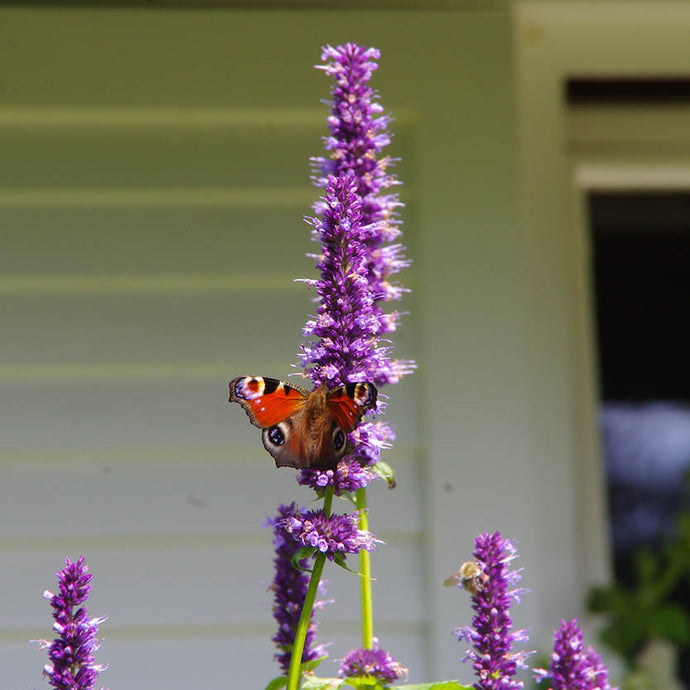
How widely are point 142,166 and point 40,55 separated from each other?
1.30 feet

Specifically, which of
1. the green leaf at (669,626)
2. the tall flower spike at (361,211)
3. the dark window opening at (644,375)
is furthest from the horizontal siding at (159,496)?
the tall flower spike at (361,211)

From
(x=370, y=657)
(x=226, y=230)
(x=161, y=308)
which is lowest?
(x=370, y=657)

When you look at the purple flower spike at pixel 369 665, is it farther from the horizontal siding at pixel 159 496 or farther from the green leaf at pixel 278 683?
the horizontal siding at pixel 159 496

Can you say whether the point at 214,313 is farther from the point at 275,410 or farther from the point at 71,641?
the point at 71,641

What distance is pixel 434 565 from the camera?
248 centimetres

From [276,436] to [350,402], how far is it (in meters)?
0.12

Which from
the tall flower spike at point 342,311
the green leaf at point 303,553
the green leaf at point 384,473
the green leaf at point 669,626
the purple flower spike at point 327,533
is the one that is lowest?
the green leaf at point 669,626

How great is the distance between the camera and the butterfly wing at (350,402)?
779 mm

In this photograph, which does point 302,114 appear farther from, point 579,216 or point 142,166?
point 579,216

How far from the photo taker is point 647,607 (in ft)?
9.99

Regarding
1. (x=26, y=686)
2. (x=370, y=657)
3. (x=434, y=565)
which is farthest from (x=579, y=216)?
(x=370, y=657)

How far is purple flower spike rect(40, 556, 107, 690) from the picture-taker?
0.71 m

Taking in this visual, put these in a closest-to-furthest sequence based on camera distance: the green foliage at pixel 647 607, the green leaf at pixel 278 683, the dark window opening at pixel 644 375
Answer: the green leaf at pixel 278 683
the green foliage at pixel 647 607
the dark window opening at pixel 644 375

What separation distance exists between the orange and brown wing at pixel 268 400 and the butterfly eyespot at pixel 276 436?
0.03ft
